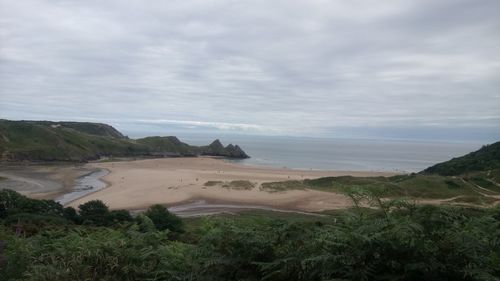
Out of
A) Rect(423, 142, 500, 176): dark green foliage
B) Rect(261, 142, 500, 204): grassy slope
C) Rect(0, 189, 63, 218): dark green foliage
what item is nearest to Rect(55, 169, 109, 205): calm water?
Rect(0, 189, 63, 218): dark green foliage

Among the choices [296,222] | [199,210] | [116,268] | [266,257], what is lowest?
[199,210]

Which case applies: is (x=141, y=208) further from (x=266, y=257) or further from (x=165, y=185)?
(x=266, y=257)

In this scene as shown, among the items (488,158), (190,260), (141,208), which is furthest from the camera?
(488,158)

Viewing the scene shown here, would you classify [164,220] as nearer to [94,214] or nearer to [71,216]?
[94,214]

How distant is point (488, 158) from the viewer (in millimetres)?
52750

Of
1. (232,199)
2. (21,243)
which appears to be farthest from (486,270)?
(232,199)

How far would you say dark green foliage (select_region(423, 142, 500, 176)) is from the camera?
4975 centimetres

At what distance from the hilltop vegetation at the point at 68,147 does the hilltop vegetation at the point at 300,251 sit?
75888 mm

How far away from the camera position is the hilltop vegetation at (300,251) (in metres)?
3.42

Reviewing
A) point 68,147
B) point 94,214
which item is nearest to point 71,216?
point 94,214

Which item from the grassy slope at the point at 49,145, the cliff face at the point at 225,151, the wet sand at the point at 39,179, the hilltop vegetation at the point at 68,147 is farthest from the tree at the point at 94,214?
the cliff face at the point at 225,151

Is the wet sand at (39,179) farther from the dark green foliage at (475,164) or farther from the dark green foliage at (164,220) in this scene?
the dark green foliage at (475,164)

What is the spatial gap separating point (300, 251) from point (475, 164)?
181 ft

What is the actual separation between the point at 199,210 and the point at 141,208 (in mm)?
4272
